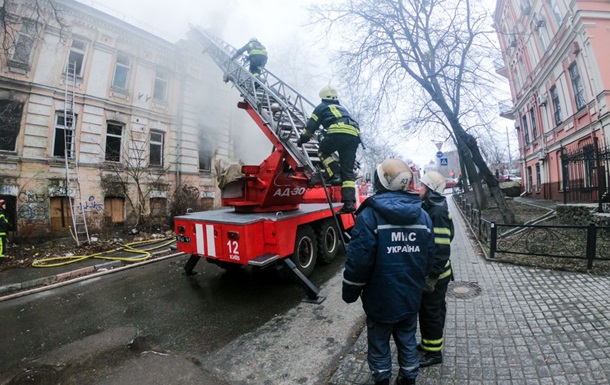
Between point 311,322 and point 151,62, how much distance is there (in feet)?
38.5

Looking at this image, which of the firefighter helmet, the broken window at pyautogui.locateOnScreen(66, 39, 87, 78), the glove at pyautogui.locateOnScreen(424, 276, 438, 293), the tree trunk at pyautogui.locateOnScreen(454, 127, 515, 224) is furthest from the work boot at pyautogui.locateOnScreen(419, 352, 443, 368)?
the broken window at pyautogui.locateOnScreen(66, 39, 87, 78)

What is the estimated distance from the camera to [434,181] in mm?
2719

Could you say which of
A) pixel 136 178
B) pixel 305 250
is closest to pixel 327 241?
pixel 305 250

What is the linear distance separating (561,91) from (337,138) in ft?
46.7

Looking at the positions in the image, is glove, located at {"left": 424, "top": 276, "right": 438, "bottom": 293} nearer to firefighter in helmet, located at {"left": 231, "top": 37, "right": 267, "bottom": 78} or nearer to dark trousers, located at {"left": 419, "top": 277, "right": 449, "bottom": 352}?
dark trousers, located at {"left": 419, "top": 277, "right": 449, "bottom": 352}

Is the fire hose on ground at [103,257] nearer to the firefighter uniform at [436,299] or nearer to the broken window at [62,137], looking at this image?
the broken window at [62,137]

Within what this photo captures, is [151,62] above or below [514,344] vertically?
above

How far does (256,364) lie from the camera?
108 inches

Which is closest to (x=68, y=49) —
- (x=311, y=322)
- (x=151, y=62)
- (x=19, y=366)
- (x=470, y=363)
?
(x=151, y=62)

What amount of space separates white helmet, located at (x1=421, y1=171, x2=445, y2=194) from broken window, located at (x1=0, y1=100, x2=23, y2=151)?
1125cm

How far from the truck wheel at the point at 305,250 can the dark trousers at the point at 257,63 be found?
3859 mm

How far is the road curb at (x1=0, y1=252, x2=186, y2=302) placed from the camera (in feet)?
16.5

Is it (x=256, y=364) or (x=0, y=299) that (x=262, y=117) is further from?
(x=0, y=299)

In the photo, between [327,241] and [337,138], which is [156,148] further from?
[337,138]
